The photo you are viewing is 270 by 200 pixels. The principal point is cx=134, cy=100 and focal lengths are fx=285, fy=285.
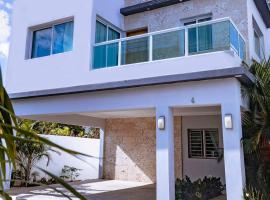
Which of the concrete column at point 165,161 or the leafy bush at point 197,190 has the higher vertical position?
the concrete column at point 165,161

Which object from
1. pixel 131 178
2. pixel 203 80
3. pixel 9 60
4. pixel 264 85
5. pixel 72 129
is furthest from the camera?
pixel 72 129

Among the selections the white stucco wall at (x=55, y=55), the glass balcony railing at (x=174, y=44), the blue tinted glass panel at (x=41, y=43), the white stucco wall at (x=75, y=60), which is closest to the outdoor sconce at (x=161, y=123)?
the white stucco wall at (x=75, y=60)

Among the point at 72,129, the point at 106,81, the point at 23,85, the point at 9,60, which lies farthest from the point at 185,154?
the point at 72,129

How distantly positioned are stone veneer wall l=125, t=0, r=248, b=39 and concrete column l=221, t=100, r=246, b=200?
499cm

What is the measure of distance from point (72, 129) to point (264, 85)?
901 inches

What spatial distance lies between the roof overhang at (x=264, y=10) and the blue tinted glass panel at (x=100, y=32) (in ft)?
25.6

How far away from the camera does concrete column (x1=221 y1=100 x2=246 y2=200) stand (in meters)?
8.96

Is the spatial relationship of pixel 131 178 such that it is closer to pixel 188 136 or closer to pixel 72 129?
pixel 188 136

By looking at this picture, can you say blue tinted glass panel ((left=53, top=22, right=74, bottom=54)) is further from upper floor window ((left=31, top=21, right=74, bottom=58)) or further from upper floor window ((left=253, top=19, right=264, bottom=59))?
upper floor window ((left=253, top=19, right=264, bottom=59))

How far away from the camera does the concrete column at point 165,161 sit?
9992 millimetres

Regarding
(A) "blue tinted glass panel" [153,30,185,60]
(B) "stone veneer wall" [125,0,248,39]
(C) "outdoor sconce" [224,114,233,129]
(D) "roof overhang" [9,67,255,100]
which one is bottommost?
(C) "outdoor sconce" [224,114,233,129]

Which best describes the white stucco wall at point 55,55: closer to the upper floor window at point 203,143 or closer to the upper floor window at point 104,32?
the upper floor window at point 104,32

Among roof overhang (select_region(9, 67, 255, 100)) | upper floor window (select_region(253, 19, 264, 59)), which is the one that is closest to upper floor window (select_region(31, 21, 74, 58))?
roof overhang (select_region(9, 67, 255, 100))

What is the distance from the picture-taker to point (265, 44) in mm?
16797
